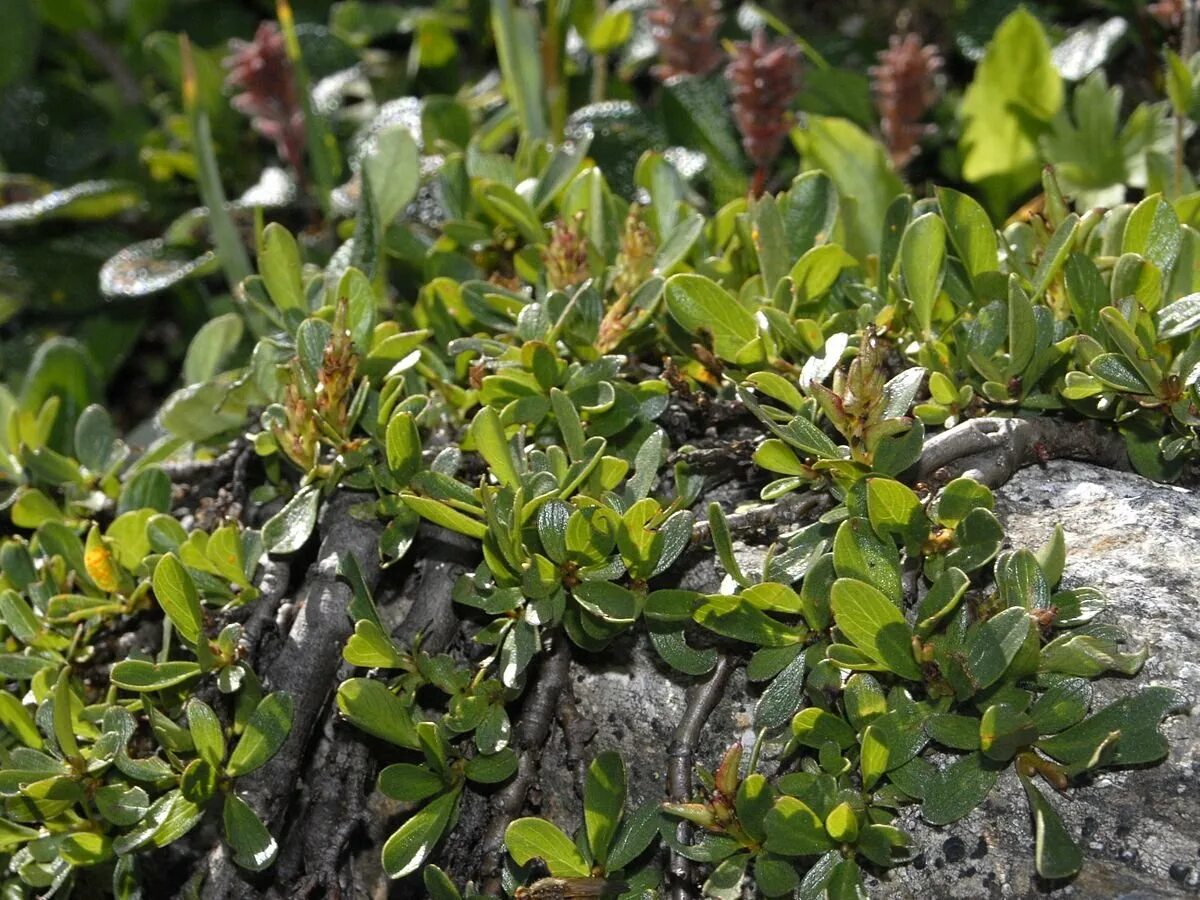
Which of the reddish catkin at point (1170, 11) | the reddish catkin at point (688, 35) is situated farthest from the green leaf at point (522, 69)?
the reddish catkin at point (1170, 11)

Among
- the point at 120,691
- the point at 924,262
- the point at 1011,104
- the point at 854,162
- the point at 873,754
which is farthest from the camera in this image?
the point at 1011,104

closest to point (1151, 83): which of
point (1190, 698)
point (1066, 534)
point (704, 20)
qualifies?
point (704, 20)

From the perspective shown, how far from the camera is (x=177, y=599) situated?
1.75 meters

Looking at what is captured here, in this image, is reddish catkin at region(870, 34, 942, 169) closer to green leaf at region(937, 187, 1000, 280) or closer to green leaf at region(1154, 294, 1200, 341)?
green leaf at region(937, 187, 1000, 280)

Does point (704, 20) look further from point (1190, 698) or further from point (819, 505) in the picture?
point (1190, 698)

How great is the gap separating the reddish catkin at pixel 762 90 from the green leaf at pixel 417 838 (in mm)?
1472

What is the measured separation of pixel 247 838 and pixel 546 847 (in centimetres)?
42

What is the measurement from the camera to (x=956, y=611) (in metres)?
1.51

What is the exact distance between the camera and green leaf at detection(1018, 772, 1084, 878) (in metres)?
1.34

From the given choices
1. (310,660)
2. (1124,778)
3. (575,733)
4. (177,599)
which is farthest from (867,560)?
(177,599)

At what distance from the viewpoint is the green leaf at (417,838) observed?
1547 millimetres

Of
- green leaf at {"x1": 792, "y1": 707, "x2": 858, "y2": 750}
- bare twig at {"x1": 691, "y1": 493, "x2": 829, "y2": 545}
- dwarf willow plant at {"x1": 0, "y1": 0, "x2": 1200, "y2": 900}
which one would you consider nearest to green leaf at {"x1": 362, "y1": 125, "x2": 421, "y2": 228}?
dwarf willow plant at {"x1": 0, "y1": 0, "x2": 1200, "y2": 900}

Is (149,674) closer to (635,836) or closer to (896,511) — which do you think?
(635,836)

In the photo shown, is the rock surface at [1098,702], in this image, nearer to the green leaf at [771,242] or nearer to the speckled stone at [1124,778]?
the speckled stone at [1124,778]
